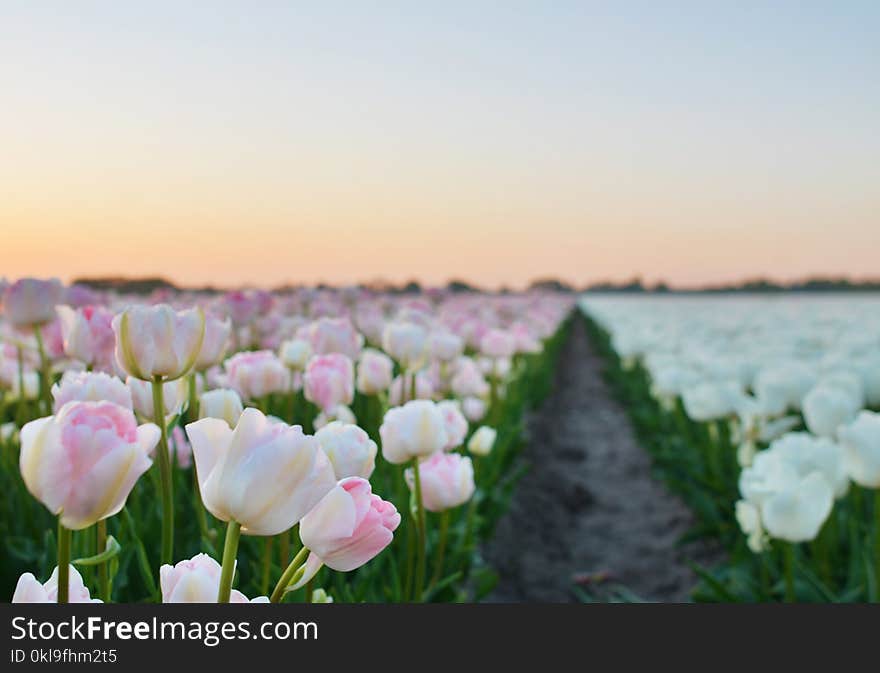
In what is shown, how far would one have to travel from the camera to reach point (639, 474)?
557 cm

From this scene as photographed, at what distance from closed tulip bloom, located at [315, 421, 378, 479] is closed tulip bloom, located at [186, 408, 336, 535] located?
23 centimetres

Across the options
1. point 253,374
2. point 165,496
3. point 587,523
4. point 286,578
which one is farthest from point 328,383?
point 587,523

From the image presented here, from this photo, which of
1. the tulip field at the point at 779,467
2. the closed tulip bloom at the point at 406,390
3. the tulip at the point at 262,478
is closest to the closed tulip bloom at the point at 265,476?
the tulip at the point at 262,478

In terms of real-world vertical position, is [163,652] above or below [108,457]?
below

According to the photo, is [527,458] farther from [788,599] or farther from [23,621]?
[23,621]

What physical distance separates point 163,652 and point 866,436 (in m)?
1.75

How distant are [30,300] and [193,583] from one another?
142 cm

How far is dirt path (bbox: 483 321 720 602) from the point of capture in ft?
11.2

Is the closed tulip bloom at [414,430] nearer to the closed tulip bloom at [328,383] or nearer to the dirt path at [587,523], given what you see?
the closed tulip bloom at [328,383]

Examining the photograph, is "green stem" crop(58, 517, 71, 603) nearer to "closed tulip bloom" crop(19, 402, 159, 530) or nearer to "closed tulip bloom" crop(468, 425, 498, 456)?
"closed tulip bloom" crop(19, 402, 159, 530)

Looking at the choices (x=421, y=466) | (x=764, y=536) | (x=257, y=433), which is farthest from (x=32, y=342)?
(x=764, y=536)

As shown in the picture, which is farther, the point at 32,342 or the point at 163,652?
the point at 32,342

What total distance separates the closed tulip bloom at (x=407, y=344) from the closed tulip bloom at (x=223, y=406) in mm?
875

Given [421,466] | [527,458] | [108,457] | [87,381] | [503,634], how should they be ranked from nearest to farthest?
[108,457], [503,634], [87,381], [421,466], [527,458]
